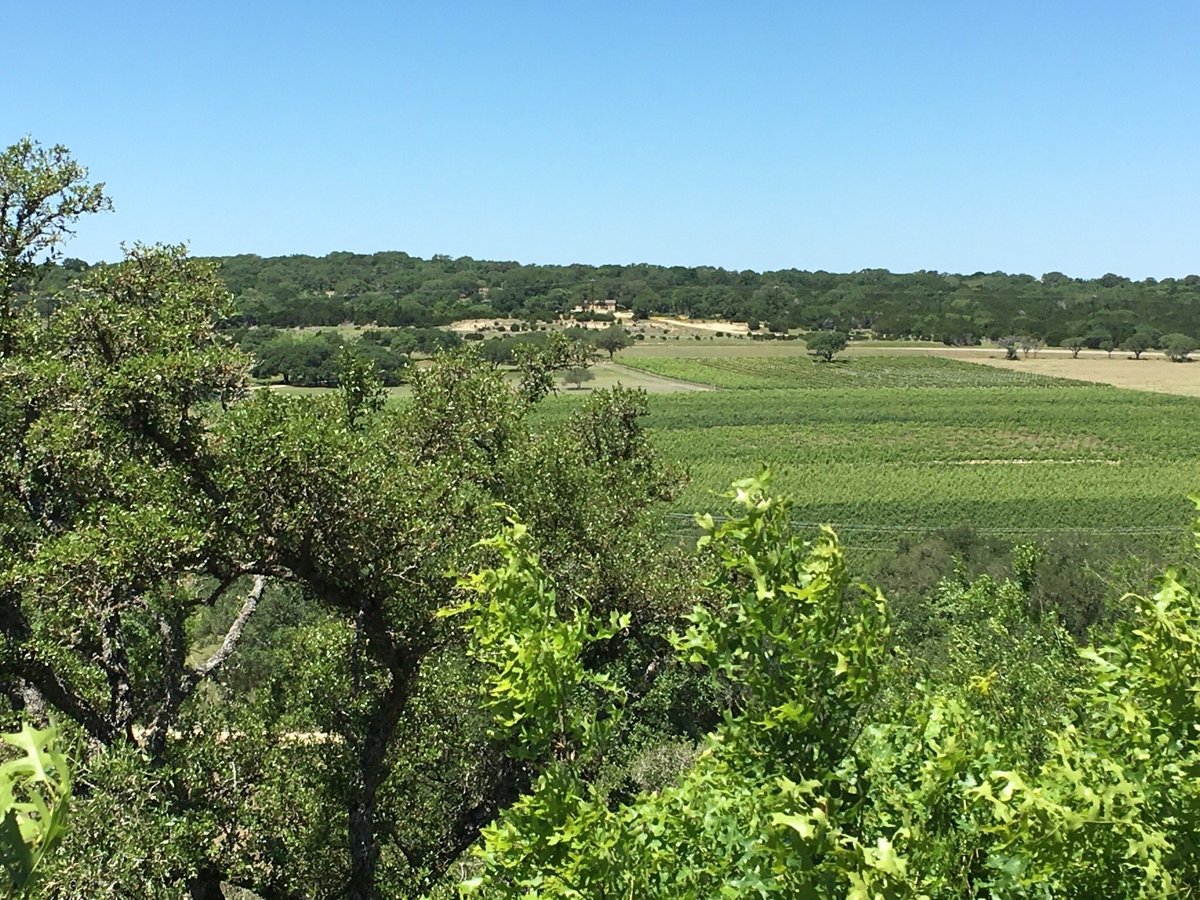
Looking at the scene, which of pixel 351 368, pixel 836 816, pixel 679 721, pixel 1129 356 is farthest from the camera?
pixel 1129 356

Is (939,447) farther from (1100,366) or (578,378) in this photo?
(1100,366)

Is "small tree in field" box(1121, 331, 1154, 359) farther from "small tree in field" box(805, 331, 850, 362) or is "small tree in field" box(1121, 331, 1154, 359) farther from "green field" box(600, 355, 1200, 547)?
"small tree in field" box(805, 331, 850, 362)

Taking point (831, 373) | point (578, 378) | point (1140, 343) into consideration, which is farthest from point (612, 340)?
point (1140, 343)

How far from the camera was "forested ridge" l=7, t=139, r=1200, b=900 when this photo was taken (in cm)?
491

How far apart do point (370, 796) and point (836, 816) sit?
716cm

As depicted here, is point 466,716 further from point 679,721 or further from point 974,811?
point 679,721

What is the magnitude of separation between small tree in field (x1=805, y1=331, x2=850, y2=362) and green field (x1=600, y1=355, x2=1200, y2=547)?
64.0 feet

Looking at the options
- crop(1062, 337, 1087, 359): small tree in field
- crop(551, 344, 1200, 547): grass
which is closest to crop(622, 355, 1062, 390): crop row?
crop(551, 344, 1200, 547): grass

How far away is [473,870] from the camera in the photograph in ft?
41.5

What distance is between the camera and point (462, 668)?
12.5m

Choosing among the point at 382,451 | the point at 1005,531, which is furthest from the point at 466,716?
the point at 1005,531

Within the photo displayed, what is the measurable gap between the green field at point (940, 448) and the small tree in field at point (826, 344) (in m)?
19.5

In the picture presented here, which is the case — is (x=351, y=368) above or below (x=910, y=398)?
above

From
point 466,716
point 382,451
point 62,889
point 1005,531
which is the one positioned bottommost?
point 1005,531
